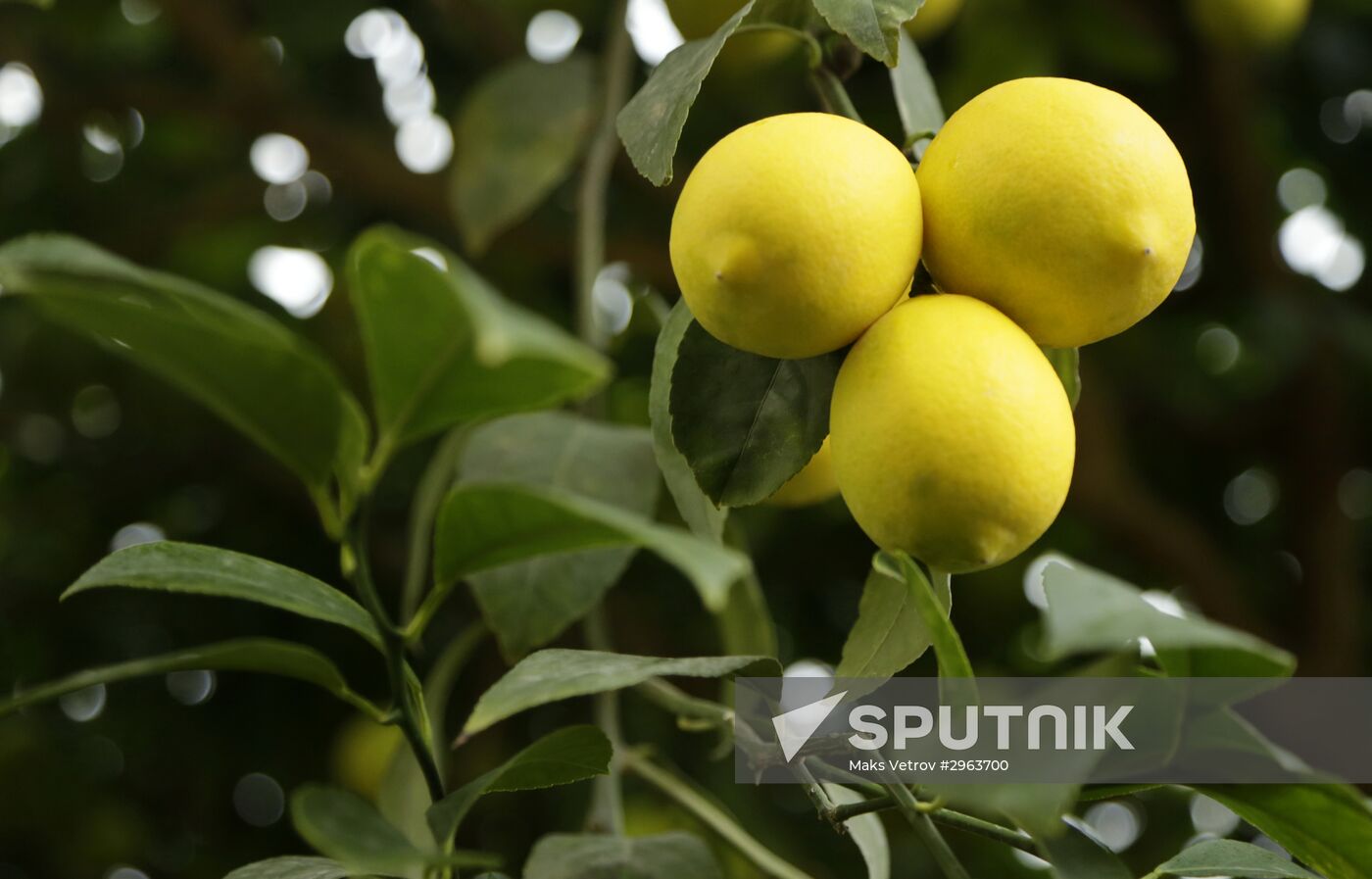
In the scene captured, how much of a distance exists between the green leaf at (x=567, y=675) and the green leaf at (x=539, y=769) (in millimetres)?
34

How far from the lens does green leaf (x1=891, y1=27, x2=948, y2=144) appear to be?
1.93ft

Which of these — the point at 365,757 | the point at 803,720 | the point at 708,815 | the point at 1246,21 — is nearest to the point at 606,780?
the point at 708,815

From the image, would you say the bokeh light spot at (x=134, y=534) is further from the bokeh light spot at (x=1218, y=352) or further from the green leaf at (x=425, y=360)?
the bokeh light spot at (x=1218, y=352)

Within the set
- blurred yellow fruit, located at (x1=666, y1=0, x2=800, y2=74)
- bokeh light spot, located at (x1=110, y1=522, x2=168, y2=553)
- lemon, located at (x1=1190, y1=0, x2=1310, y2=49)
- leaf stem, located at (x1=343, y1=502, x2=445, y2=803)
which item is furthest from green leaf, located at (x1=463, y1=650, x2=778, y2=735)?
bokeh light spot, located at (x1=110, y1=522, x2=168, y2=553)

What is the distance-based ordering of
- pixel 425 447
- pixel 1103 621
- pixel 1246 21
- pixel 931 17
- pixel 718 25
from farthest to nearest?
pixel 425 447, pixel 1246 21, pixel 931 17, pixel 718 25, pixel 1103 621

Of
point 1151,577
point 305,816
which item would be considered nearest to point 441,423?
point 305,816

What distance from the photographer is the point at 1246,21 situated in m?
1.27

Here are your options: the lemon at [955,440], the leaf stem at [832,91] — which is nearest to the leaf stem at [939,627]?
the lemon at [955,440]

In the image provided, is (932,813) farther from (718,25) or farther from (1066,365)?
(718,25)

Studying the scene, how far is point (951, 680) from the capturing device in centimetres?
42

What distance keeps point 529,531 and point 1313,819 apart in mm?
302

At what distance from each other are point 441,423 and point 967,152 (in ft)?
0.72

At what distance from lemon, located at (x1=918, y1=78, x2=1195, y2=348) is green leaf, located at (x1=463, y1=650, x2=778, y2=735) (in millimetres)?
176

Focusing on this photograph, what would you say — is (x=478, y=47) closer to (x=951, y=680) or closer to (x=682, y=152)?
(x=682, y=152)
